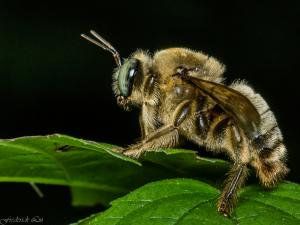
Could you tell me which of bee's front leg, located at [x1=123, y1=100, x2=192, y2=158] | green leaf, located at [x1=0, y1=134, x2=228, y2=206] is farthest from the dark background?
green leaf, located at [x1=0, y1=134, x2=228, y2=206]

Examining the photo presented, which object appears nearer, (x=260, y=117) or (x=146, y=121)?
(x=260, y=117)

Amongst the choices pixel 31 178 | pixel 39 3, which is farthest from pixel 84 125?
pixel 31 178

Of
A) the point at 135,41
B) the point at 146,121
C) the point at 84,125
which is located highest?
the point at 135,41

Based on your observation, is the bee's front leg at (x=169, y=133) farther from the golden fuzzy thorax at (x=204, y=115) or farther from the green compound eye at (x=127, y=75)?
the green compound eye at (x=127, y=75)

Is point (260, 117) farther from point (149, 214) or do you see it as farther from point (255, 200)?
point (149, 214)

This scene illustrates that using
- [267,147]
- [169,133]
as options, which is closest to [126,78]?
[169,133]

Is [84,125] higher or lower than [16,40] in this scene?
lower

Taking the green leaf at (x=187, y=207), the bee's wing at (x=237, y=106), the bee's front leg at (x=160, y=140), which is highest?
the bee's wing at (x=237, y=106)

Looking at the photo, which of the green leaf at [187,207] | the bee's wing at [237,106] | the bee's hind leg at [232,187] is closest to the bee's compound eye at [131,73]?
the bee's wing at [237,106]
